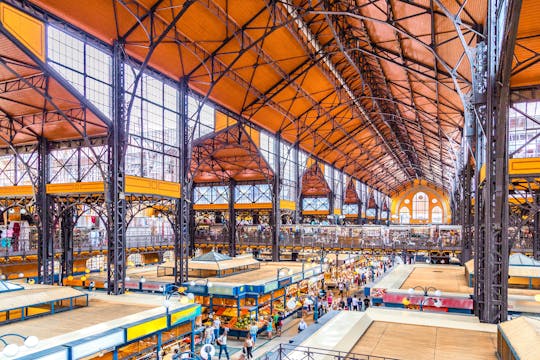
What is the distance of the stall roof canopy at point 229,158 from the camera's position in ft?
108

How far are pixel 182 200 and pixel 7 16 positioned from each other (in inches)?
497

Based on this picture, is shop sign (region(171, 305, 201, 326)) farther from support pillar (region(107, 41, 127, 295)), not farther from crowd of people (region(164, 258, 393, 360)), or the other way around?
support pillar (region(107, 41, 127, 295))

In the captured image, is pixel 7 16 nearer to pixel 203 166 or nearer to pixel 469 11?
pixel 469 11

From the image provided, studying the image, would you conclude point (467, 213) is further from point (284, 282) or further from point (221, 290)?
point (221, 290)

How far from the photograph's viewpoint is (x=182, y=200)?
24953mm

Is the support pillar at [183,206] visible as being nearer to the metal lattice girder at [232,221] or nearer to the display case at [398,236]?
the metal lattice girder at [232,221]

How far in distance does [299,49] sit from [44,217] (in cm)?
1805

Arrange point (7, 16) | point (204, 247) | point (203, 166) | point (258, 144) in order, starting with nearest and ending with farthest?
point (7, 16)
point (258, 144)
point (203, 166)
point (204, 247)

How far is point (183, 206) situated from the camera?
2489 centimetres

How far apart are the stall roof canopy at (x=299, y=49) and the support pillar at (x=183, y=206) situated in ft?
6.69

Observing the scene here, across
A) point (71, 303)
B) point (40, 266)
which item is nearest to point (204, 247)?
point (40, 266)

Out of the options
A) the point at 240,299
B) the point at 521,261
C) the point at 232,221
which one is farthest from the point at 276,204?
the point at 521,261

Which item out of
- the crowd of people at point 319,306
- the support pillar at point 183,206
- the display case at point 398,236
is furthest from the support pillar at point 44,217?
the display case at point 398,236

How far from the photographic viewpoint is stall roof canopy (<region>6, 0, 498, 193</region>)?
1867 cm
